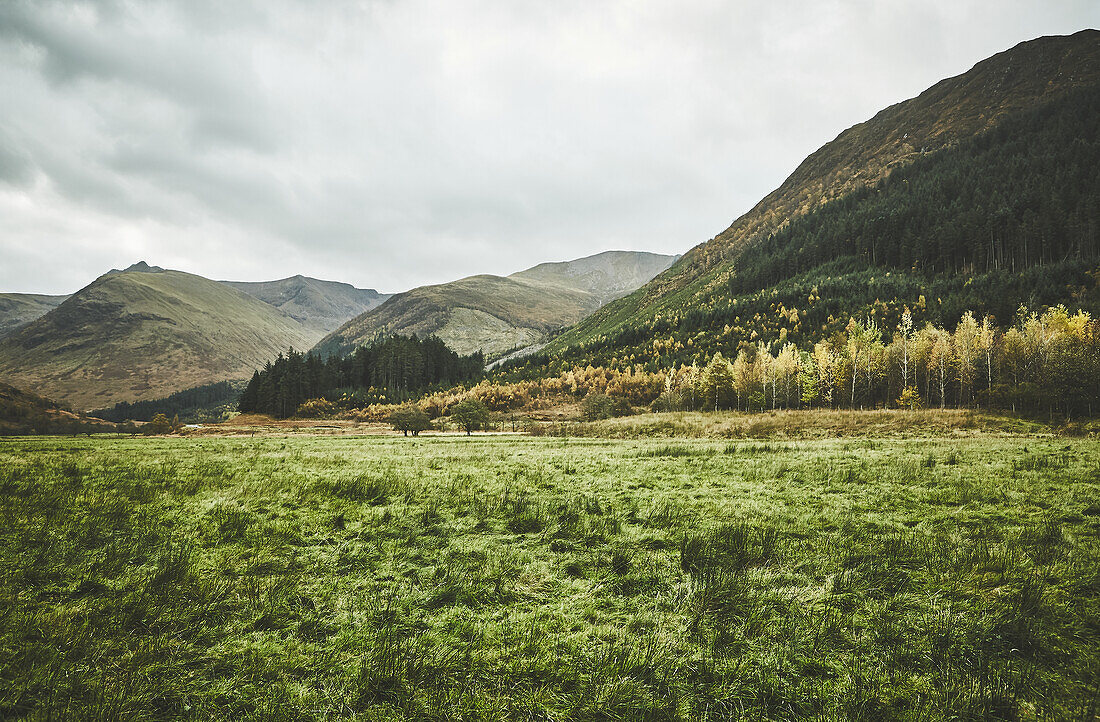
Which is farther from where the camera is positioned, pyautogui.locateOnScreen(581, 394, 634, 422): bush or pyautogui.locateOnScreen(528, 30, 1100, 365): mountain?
pyautogui.locateOnScreen(528, 30, 1100, 365): mountain

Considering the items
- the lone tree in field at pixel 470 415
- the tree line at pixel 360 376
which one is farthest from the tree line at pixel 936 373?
the tree line at pixel 360 376

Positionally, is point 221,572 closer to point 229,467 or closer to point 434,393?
point 229,467

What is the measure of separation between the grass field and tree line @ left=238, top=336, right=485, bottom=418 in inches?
Answer: 4682

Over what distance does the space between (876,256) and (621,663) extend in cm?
20604

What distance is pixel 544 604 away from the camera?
655 centimetres

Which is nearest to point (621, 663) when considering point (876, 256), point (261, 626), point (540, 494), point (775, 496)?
point (261, 626)

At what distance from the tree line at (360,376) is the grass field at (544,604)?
390 feet

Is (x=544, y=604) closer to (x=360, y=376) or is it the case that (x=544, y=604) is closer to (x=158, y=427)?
(x=158, y=427)

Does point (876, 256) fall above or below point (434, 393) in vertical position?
above

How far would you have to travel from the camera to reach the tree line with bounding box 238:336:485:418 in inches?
4550

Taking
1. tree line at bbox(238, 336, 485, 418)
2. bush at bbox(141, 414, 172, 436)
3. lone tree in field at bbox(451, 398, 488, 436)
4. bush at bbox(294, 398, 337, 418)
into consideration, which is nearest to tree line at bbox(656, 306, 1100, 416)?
lone tree in field at bbox(451, 398, 488, 436)

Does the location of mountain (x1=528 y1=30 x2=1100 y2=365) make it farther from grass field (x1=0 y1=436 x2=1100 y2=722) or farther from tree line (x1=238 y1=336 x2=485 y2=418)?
grass field (x1=0 y1=436 x2=1100 y2=722)

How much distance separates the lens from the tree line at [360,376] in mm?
Answer: 115562

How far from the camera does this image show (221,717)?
435cm
